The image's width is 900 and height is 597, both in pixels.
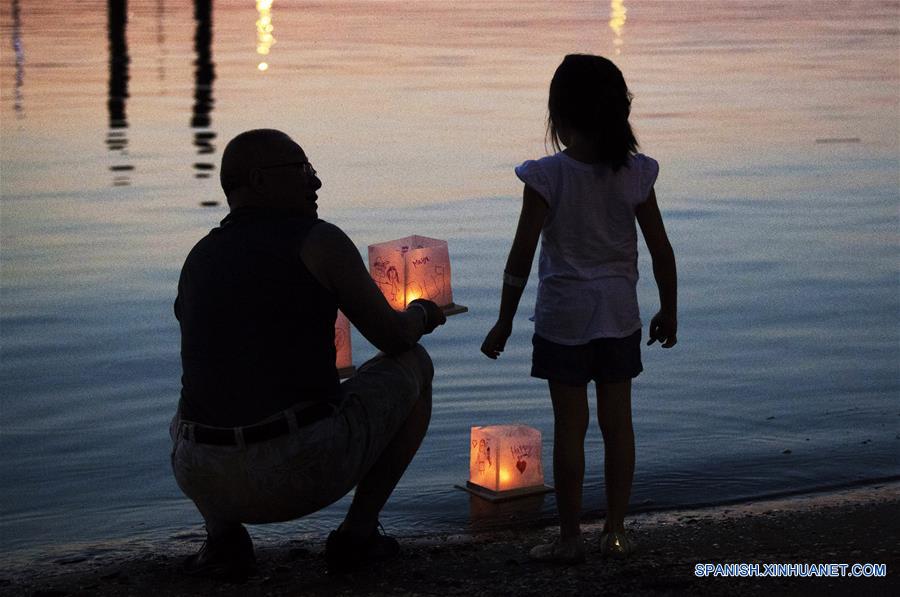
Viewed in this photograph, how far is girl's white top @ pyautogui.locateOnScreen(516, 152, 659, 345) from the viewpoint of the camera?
4859 millimetres

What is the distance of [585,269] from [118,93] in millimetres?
17658

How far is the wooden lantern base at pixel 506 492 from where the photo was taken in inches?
241

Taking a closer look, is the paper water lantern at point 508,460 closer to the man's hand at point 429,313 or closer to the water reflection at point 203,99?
the man's hand at point 429,313

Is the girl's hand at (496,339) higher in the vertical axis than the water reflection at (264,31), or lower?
higher

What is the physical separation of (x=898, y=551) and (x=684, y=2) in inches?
1603

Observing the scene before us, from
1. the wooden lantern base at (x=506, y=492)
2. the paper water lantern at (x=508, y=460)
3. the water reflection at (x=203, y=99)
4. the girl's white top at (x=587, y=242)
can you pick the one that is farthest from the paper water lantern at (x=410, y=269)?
the water reflection at (x=203, y=99)

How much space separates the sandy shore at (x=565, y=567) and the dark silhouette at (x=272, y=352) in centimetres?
31

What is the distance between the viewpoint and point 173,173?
15039 mm

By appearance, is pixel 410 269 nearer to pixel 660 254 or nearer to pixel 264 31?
pixel 660 254

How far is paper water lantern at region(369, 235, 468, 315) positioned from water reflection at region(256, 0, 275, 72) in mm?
18902

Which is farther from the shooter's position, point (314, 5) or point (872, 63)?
point (314, 5)

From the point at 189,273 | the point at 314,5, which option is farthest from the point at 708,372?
the point at 314,5

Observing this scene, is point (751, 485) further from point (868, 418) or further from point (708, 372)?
point (708, 372)

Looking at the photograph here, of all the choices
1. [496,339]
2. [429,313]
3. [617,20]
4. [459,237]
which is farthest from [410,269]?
[617,20]
